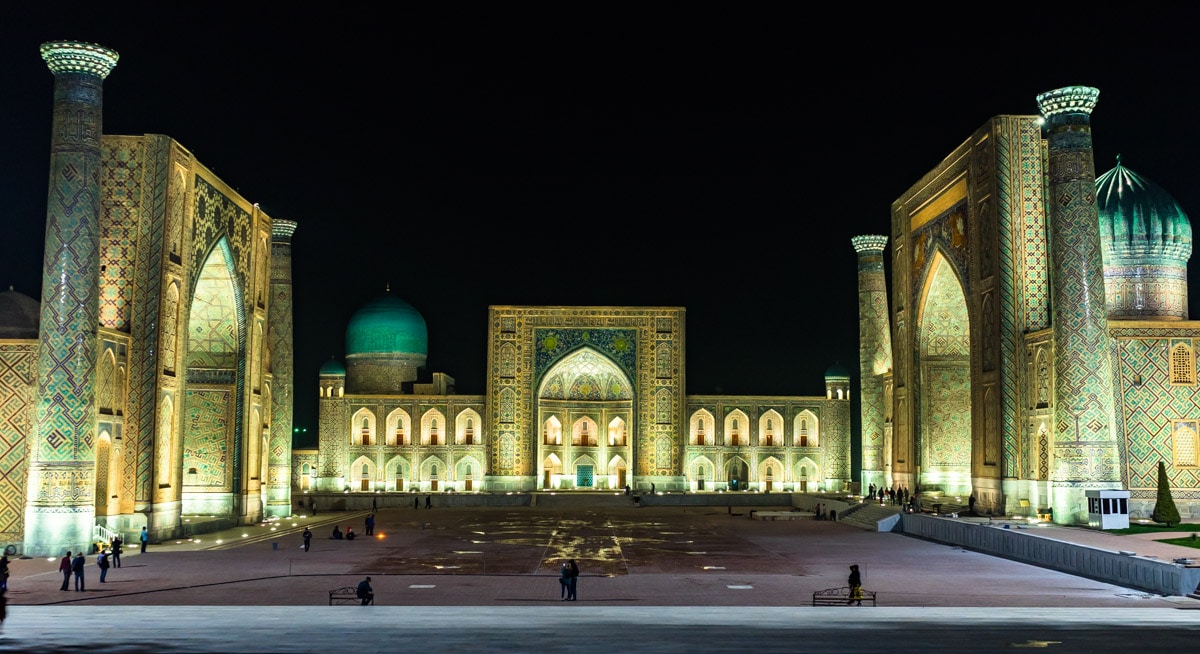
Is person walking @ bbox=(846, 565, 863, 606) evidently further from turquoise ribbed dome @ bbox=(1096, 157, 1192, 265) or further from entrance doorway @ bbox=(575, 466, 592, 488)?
entrance doorway @ bbox=(575, 466, 592, 488)

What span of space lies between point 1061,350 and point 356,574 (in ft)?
42.6

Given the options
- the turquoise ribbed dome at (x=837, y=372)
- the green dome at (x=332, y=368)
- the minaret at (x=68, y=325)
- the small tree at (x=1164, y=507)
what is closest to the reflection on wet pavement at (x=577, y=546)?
the minaret at (x=68, y=325)

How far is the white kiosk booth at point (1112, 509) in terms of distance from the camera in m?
19.9

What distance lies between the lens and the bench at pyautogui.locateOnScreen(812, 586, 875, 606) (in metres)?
13.4

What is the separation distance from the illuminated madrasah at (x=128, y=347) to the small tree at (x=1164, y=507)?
717 inches

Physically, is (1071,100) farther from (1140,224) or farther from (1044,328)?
(1140,224)

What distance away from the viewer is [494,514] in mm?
31859

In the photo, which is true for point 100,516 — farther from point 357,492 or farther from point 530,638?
point 357,492

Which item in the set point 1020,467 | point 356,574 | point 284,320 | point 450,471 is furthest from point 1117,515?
point 450,471

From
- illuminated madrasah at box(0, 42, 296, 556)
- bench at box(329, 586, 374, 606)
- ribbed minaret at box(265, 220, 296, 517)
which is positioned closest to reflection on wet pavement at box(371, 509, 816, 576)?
bench at box(329, 586, 374, 606)

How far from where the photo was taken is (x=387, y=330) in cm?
4409

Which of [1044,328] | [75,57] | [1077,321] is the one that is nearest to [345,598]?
[75,57]

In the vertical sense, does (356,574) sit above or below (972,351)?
below

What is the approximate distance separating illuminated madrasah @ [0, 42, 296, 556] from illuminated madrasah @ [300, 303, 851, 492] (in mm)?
12506
